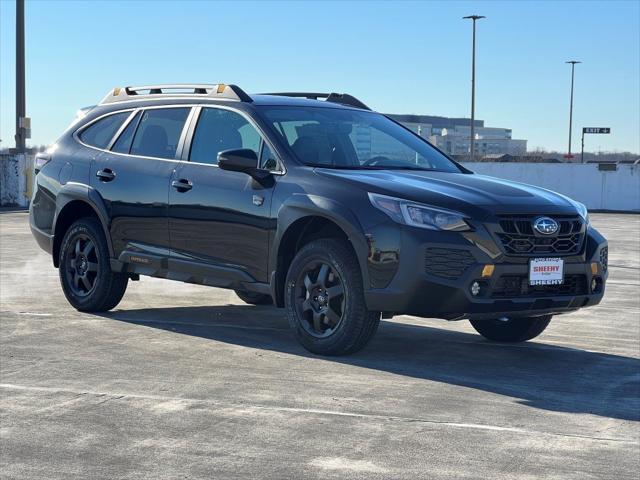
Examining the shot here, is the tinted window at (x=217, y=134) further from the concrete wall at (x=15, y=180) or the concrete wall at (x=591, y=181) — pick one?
the concrete wall at (x=591, y=181)

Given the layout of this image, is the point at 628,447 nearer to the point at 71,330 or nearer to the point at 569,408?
the point at 569,408

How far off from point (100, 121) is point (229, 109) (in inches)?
69.8

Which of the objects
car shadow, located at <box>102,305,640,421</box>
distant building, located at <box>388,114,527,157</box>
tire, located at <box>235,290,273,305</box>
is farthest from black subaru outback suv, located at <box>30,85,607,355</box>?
distant building, located at <box>388,114,527,157</box>

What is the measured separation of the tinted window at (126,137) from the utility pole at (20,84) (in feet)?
87.1

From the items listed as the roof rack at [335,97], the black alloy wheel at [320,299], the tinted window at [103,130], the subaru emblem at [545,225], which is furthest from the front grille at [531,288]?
the tinted window at [103,130]

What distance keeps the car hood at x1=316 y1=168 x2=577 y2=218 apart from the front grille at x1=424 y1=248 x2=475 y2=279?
0.27 metres

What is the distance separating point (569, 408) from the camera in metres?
6.33

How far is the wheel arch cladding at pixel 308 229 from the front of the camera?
7.37m

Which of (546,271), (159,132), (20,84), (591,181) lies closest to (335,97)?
(159,132)

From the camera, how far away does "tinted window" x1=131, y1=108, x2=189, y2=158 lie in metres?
9.04

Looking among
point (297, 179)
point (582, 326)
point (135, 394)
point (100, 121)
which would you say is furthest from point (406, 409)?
point (100, 121)

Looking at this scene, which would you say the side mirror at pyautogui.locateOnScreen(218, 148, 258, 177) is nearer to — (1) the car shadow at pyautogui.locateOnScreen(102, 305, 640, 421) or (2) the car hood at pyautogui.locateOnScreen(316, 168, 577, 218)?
(2) the car hood at pyautogui.locateOnScreen(316, 168, 577, 218)

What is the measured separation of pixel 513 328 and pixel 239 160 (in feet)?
8.07

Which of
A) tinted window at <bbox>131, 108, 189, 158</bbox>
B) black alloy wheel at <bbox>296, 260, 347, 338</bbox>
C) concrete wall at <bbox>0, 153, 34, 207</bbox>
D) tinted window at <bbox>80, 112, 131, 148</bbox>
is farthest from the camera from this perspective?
concrete wall at <bbox>0, 153, 34, 207</bbox>
